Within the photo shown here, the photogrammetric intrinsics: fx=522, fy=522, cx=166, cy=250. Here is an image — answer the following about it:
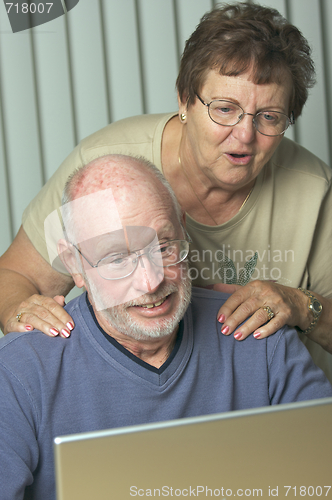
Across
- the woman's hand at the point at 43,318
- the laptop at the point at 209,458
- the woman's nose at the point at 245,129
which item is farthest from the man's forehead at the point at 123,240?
the laptop at the point at 209,458

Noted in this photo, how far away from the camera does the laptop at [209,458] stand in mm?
527

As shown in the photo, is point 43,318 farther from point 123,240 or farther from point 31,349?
point 123,240

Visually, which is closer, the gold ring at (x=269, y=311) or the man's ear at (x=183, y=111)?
the gold ring at (x=269, y=311)

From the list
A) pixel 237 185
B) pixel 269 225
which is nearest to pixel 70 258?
pixel 237 185

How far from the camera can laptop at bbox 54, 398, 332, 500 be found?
0.53 meters

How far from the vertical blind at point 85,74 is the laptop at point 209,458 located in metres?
1.83

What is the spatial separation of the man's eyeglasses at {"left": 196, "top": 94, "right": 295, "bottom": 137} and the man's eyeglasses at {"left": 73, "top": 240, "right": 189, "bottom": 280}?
0.40m

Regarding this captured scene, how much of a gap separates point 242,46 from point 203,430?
1042 mm

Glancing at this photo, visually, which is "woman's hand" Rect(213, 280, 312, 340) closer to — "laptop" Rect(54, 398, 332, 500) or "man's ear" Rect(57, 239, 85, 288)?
"man's ear" Rect(57, 239, 85, 288)

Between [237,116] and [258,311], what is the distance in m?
0.50

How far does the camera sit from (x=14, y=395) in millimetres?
995

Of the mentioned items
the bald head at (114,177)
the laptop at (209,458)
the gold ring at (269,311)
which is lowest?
the gold ring at (269,311)

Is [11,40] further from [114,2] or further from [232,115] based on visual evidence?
[232,115]

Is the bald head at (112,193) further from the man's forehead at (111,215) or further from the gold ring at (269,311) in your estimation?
the gold ring at (269,311)
